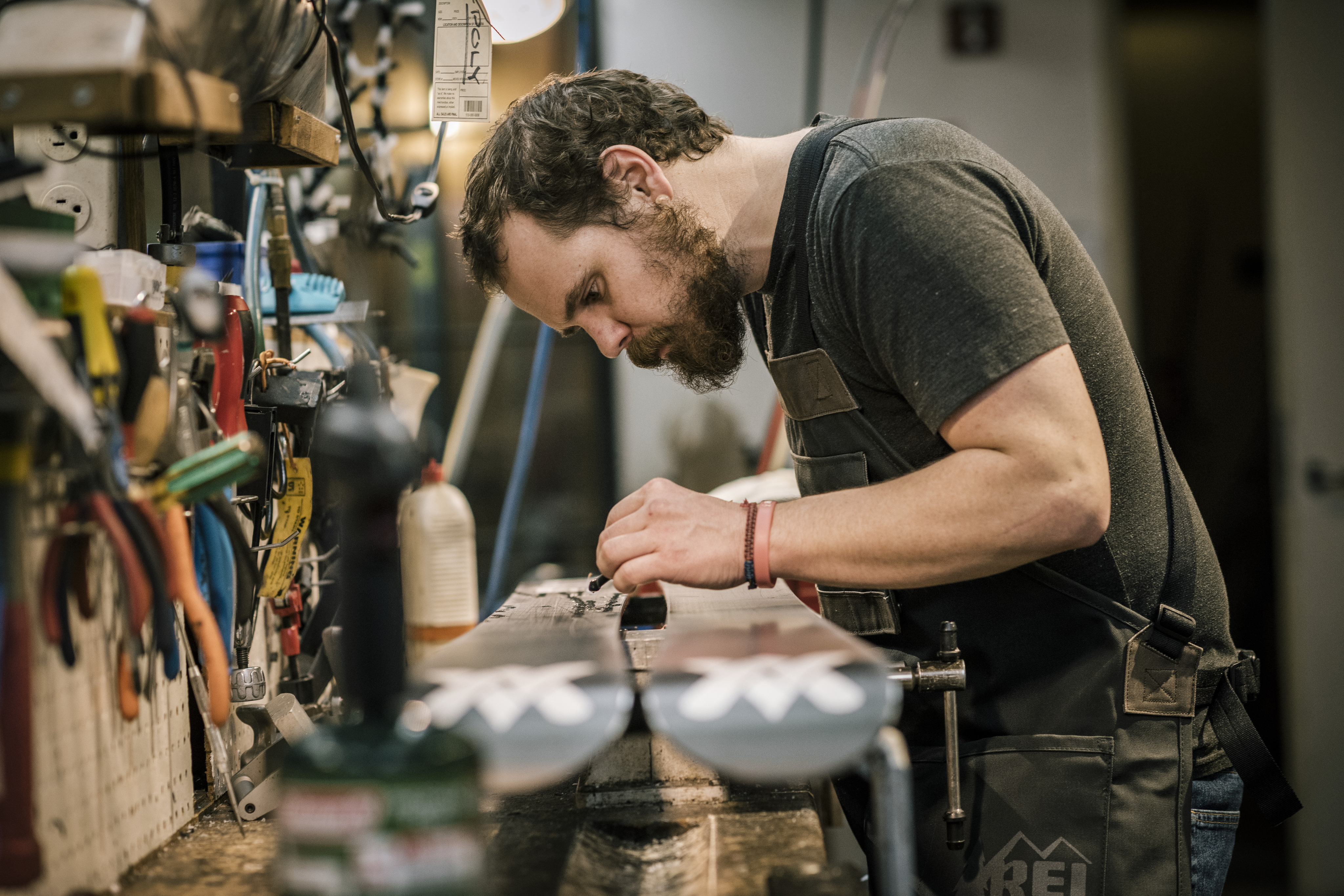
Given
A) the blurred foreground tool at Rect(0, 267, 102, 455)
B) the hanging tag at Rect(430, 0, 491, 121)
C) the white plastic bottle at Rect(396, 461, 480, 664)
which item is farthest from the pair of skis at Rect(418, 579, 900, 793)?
the white plastic bottle at Rect(396, 461, 480, 664)

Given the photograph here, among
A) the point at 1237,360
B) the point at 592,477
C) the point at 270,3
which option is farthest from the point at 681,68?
the point at 270,3

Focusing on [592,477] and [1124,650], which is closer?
[1124,650]

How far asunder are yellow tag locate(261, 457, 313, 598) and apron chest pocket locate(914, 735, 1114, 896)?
669 mm

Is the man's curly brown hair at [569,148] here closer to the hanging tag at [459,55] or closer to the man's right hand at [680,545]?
the hanging tag at [459,55]

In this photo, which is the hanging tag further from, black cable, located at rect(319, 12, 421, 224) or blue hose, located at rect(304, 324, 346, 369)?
blue hose, located at rect(304, 324, 346, 369)

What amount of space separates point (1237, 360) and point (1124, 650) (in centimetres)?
195

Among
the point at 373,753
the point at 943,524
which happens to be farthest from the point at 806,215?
the point at 373,753

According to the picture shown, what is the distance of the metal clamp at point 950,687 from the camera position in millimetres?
759

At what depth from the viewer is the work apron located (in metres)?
0.90

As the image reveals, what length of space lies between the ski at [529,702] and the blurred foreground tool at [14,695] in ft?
0.72

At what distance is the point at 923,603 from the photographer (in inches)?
38.3

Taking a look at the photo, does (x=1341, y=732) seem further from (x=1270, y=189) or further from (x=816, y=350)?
(x=816, y=350)

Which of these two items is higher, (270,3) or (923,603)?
(270,3)

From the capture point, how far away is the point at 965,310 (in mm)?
798
